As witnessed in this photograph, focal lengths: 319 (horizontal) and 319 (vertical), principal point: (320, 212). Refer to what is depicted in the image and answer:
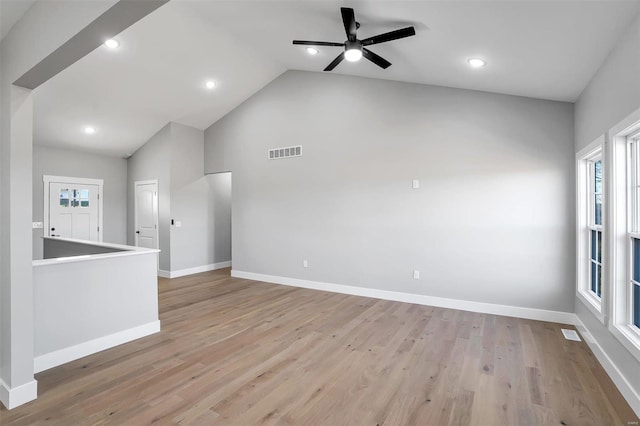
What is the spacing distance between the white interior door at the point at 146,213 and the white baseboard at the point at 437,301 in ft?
8.68

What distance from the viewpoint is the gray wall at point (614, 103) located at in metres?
2.18

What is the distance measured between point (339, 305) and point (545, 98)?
3766 mm

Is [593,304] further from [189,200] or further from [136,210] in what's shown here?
[136,210]

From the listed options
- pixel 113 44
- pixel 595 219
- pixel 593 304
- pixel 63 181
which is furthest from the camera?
pixel 63 181

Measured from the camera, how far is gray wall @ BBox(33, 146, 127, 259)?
6113 millimetres


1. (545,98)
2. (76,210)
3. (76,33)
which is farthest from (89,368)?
(545,98)

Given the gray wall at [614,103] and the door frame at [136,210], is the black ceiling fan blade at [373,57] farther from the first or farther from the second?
the door frame at [136,210]

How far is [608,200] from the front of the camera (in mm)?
2709

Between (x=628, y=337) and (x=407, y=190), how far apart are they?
113 inches

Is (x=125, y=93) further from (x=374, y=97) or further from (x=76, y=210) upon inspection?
(x=374, y=97)

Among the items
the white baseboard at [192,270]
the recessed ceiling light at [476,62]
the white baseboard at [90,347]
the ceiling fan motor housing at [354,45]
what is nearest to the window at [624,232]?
the recessed ceiling light at [476,62]

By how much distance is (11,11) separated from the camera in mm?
2133

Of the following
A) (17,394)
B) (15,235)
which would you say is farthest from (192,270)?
(15,235)

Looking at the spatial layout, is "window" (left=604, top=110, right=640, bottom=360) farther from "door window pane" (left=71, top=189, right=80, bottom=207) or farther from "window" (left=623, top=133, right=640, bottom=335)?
"door window pane" (left=71, top=189, right=80, bottom=207)
